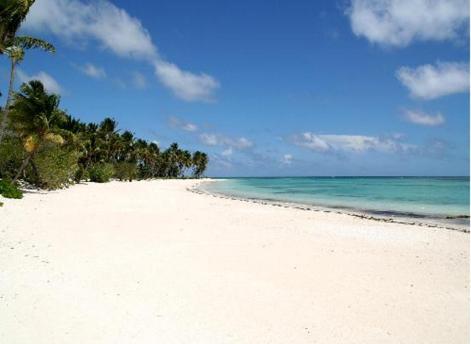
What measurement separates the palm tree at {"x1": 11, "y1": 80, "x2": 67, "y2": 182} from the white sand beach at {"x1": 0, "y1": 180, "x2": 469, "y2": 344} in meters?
15.1

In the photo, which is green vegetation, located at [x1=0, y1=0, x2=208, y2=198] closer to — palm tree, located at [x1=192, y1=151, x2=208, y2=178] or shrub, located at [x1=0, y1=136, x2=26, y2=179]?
shrub, located at [x1=0, y1=136, x2=26, y2=179]

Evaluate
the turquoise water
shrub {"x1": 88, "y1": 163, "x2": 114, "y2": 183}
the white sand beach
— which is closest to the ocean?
the turquoise water

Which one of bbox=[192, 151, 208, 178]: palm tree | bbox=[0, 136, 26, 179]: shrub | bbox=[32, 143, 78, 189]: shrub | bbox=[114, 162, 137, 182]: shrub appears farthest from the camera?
bbox=[192, 151, 208, 178]: palm tree

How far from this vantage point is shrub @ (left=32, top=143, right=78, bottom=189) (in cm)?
3278

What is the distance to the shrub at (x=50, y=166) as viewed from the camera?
32781 mm

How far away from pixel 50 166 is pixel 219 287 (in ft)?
92.9

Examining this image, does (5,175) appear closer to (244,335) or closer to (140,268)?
(140,268)

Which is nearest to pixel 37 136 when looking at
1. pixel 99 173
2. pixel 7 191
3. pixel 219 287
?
pixel 7 191

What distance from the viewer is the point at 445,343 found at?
655cm

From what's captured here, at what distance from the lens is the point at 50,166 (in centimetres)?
3294

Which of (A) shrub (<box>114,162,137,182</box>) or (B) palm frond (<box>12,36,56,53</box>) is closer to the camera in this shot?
(B) palm frond (<box>12,36,56,53</box>)

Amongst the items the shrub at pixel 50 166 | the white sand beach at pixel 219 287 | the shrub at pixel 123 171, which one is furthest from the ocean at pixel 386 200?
the shrub at pixel 50 166

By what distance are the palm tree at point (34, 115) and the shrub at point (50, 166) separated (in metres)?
3.10

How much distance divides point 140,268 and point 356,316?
15.9 ft
